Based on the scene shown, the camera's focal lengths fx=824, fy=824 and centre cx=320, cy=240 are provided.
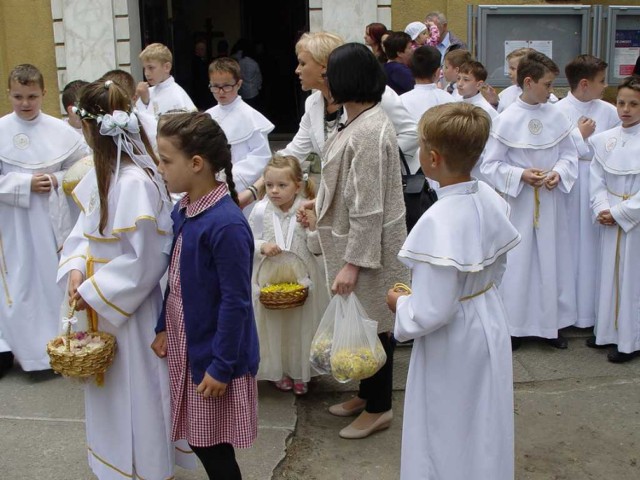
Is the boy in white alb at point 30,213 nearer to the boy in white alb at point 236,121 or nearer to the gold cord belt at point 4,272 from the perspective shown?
the gold cord belt at point 4,272

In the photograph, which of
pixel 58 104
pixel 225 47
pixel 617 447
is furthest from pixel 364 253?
pixel 225 47

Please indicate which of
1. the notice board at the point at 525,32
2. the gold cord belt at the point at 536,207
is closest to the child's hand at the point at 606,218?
the gold cord belt at the point at 536,207

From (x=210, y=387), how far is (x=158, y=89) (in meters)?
4.78

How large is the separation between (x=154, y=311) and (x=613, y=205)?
3.37 meters

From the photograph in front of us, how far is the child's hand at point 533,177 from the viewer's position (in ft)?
17.9

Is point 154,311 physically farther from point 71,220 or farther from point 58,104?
point 58,104

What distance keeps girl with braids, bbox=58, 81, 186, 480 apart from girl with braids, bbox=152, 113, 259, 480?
0.46 ft

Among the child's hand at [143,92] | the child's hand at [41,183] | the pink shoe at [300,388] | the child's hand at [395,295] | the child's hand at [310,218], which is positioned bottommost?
the pink shoe at [300,388]

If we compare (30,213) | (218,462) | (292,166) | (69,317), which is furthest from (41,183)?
(218,462)

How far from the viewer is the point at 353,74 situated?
3801 mm

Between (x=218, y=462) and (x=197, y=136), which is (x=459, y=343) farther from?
(x=197, y=136)

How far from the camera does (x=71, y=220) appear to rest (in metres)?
5.15

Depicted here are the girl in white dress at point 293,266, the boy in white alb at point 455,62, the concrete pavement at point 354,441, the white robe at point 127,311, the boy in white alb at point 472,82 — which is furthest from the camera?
the boy in white alb at point 455,62

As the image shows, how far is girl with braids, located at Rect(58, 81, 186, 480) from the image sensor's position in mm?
3252
